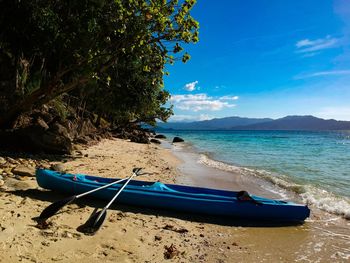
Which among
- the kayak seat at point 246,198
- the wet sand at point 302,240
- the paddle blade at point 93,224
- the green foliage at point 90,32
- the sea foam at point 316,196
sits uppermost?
the green foliage at point 90,32

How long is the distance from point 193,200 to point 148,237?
164cm

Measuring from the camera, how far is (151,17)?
8.59 m

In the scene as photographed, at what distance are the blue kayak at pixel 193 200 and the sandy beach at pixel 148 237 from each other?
0.18 meters

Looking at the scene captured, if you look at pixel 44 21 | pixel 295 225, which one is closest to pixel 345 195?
pixel 295 225

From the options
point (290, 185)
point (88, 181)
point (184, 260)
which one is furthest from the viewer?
point (290, 185)

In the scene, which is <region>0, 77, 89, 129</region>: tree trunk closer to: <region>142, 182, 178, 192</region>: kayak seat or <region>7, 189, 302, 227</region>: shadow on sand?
<region>7, 189, 302, 227</region>: shadow on sand

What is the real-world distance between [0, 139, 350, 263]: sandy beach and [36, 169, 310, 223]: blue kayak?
18cm

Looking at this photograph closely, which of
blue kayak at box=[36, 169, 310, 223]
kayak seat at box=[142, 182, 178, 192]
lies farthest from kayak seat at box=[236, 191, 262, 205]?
kayak seat at box=[142, 182, 178, 192]

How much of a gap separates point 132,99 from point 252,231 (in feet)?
44.3

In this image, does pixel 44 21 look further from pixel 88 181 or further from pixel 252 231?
pixel 252 231

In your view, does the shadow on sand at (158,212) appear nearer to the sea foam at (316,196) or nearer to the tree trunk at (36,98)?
the sea foam at (316,196)

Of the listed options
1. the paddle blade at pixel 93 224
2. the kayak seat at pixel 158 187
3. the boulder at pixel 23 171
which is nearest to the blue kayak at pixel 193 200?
the kayak seat at pixel 158 187

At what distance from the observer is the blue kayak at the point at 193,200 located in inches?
256

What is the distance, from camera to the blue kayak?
6.49 m
